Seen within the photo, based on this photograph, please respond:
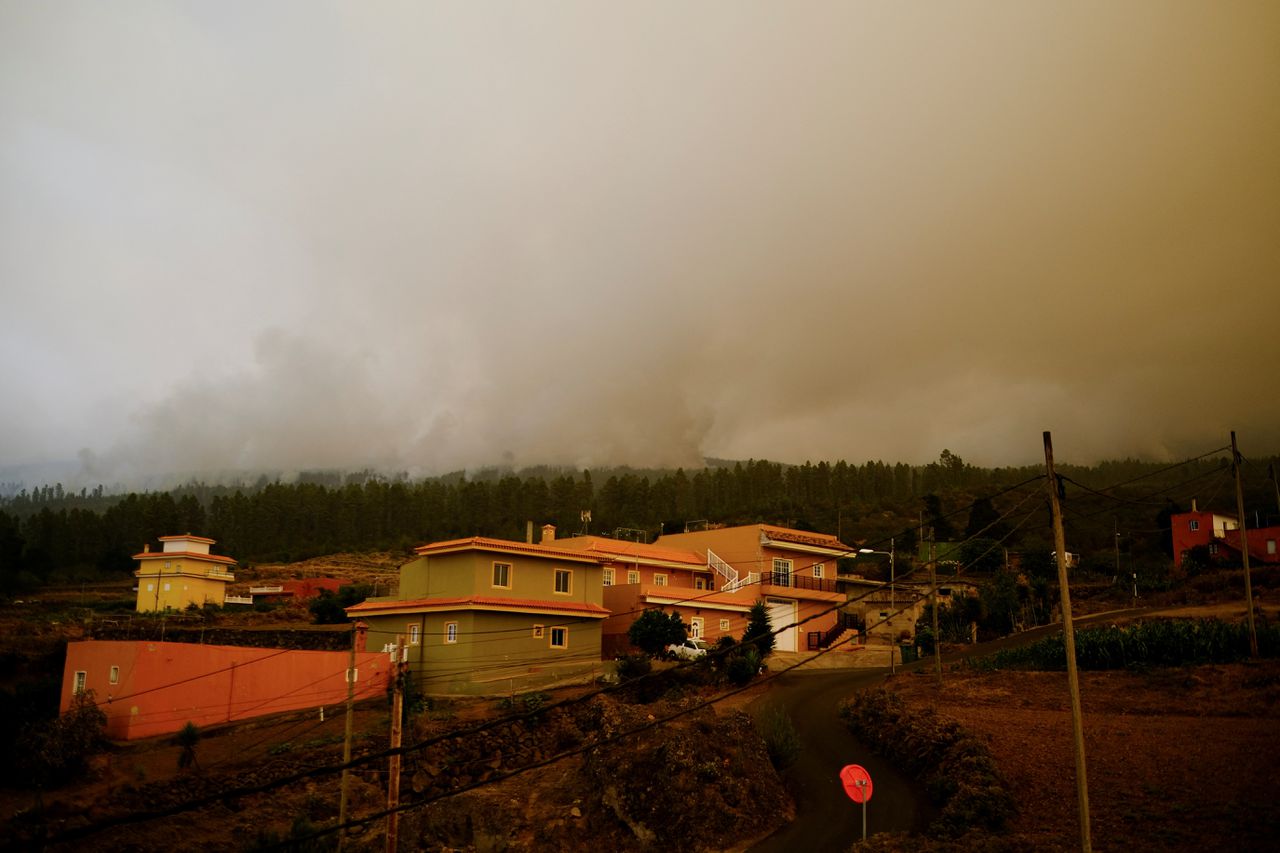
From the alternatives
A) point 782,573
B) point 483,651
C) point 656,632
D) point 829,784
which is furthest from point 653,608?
point 829,784

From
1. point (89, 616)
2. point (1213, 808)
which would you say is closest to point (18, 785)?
point (89, 616)

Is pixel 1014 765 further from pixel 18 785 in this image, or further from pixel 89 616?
pixel 89 616

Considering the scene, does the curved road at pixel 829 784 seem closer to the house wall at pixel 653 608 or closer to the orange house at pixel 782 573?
the house wall at pixel 653 608

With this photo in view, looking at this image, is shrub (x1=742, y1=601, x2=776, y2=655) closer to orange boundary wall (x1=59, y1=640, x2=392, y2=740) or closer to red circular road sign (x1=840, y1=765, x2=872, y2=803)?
orange boundary wall (x1=59, y1=640, x2=392, y2=740)

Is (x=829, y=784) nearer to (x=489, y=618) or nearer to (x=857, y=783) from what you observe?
(x=857, y=783)

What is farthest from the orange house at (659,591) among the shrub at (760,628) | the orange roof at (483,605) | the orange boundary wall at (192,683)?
the orange boundary wall at (192,683)

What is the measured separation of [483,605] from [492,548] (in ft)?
10.0

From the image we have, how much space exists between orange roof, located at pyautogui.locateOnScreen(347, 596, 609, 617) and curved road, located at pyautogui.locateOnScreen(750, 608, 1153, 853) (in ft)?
36.9

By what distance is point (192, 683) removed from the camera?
39.3 metres

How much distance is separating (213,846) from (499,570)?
61.7 ft

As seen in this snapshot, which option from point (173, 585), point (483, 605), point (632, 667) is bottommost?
point (632, 667)

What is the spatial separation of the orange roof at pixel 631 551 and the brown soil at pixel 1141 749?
22.7m

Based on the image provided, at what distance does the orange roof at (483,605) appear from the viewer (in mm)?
43000

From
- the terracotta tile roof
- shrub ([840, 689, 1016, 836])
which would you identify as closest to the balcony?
the terracotta tile roof
